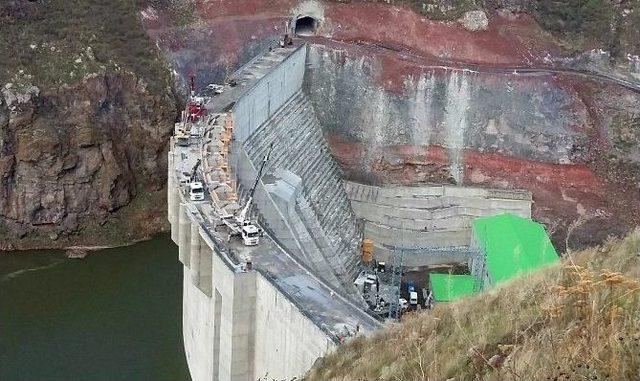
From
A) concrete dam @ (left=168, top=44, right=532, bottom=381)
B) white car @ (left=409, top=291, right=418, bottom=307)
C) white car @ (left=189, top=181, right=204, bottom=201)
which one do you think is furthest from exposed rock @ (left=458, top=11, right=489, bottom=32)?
white car @ (left=189, top=181, right=204, bottom=201)

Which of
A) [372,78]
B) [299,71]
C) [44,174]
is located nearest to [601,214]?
[372,78]

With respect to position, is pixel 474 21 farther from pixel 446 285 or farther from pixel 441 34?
pixel 446 285

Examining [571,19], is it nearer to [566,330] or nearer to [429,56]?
[429,56]

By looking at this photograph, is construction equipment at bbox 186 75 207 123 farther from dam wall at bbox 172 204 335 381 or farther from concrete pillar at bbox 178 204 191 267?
concrete pillar at bbox 178 204 191 267

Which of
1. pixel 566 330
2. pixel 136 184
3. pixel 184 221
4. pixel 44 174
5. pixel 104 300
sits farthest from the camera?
pixel 136 184

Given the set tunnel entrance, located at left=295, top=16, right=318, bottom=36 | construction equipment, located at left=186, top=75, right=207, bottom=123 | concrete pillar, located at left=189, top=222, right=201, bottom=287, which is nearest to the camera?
concrete pillar, located at left=189, top=222, right=201, bottom=287

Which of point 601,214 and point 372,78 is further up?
point 372,78

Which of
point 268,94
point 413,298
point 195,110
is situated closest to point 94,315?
point 195,110
